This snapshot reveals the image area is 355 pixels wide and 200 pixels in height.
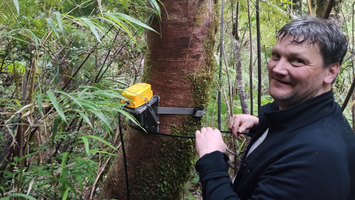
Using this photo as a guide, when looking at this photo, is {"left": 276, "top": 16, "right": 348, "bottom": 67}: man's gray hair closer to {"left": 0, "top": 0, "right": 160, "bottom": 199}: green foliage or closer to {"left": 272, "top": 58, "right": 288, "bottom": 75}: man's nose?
{"left": 272, "top": 58, "right": 288, "bottom": 75}: man's nose

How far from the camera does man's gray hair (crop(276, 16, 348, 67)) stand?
1.36 m

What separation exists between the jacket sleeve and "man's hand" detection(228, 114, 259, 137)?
0.52 meters

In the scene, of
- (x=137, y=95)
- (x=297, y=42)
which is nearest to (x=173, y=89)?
(x=137, y=95)

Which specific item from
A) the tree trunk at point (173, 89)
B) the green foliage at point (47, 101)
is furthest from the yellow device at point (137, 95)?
the tree trunk at point (173, 89)

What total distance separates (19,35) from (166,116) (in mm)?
1017

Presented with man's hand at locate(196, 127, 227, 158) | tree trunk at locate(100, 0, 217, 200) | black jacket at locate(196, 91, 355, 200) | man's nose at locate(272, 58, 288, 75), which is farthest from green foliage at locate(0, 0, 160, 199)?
man's nose at locate(272, 58, 288, 75)

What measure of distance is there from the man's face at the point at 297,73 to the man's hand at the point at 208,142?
40 cm

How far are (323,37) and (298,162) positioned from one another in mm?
650

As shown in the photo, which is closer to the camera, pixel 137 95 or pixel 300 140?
pixel 300 140

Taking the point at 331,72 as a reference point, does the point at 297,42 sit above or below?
above

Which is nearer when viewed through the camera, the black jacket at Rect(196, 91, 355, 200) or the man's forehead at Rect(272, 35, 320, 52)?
the black jacket at Rect(196, 91, 355, 200)

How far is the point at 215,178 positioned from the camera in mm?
1358

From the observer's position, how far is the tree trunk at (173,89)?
1.85m

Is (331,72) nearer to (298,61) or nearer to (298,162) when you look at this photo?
(298,61)
